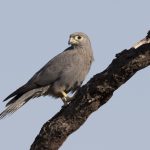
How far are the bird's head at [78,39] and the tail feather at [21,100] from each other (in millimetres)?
1370

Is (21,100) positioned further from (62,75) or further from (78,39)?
(78,39)

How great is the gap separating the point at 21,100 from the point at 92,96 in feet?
11.4

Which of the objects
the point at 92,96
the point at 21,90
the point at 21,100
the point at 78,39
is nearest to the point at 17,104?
the point at 21,100

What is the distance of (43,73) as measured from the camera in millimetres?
11039

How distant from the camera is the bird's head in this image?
11891mm

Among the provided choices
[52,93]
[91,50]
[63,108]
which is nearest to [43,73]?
[52,93]

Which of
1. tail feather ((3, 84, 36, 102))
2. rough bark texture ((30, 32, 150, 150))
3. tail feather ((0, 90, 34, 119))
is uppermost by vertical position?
tail feather ((3, 84, 36, 102))

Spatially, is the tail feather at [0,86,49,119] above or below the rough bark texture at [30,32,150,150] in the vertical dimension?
above

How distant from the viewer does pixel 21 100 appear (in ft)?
32.8

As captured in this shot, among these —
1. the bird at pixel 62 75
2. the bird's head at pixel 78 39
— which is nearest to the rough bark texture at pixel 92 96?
the bird at pixel 62 75

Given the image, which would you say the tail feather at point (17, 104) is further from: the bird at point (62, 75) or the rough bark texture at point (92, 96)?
the rough bark texture at point (92, 96)

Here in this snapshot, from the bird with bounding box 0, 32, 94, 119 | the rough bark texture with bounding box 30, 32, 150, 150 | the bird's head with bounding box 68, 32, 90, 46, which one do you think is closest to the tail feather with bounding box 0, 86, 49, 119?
the bird with bounding box 0, 32, 94, 119

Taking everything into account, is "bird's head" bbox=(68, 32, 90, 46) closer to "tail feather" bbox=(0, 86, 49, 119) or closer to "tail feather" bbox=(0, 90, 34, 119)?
"tail feather" bbox=(0, 86, 49, 119)

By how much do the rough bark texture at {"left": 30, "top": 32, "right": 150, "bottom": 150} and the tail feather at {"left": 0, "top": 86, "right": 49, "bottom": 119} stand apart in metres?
2.25
